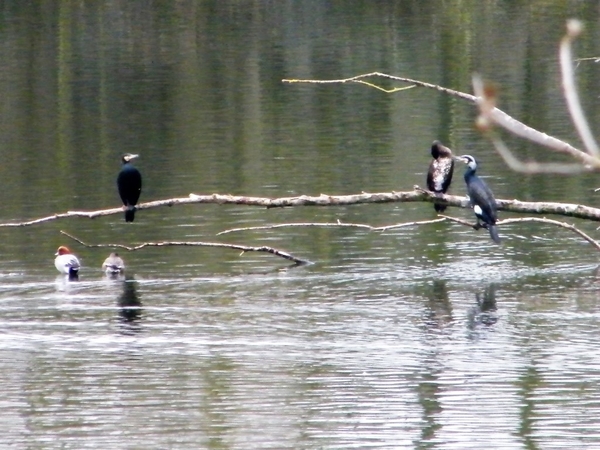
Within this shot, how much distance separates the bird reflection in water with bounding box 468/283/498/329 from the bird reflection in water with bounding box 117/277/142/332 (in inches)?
113

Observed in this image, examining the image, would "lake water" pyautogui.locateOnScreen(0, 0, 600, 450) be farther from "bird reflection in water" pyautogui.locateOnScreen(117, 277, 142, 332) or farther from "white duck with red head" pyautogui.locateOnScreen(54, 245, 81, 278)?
"white duck with red head" pyautogui.locateOnScreen(54, 245, 81, 278)

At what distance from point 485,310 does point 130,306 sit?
3241mm

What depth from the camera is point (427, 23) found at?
1791 inches

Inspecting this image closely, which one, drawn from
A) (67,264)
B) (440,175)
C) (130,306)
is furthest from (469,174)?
(67,264)

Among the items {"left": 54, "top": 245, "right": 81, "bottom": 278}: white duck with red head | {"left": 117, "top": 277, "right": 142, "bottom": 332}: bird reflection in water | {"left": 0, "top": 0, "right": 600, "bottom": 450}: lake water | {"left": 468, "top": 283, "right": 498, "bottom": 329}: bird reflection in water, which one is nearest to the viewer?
{"left": 0, "top": 0, "right": 600, "bottom": 450}: lake water

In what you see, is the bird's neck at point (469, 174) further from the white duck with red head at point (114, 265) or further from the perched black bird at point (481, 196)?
the white duck with red head at point (114, 265)

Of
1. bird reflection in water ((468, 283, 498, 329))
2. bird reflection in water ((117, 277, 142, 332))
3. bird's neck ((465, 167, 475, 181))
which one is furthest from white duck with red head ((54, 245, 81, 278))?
bird's neck ((465, 167, 475, 181))

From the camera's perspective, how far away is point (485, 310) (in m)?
11.9

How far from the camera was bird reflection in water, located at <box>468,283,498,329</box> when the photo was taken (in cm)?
1147

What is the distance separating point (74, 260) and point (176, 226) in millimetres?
2648

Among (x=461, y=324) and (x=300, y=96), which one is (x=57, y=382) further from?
(x=300, y=96)

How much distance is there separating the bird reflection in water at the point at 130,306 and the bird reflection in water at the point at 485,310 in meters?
2.87

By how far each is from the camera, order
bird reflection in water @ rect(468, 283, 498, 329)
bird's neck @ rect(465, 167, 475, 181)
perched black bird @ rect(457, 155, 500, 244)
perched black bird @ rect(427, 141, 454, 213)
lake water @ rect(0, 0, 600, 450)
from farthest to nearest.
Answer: perched black bird @ rect(427, 141, 454, 213) < bird's neck @ rect(465, 167, 475, 181) < bird reflection in water @ rect(468, 283, 498, 329) < perched black bird @ rect(457, 155, 500, 244) < lake water @ rect(0, 0, 600, 450)

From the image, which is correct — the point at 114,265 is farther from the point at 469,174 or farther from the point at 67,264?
the point at 469,174
